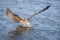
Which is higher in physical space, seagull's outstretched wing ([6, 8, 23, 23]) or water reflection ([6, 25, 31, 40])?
seagull's outstretched wing ([6, 8, 23, 23])

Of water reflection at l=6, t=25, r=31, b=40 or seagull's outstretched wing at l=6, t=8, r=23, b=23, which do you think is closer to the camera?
water reflection at l=6, t=25, r=31, b=40

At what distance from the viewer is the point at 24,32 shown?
226 inches

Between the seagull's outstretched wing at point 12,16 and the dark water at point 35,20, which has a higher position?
the seagull's outstretched wing at point 12,16

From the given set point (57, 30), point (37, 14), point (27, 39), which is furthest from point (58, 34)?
point (37, 14)

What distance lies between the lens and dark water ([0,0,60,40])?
5.51m

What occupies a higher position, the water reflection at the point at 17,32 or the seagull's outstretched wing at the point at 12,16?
the seagull's outstretched wing at the point at 12,16

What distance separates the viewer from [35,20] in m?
6.25

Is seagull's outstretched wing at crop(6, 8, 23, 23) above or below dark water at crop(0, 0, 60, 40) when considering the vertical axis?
above

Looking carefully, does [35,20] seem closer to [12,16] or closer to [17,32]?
[12,16]

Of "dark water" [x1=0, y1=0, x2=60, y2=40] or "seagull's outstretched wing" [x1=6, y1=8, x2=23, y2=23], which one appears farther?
"seagull's outstretched wing" [x1=6, y1=8, x2=23, y2=23]

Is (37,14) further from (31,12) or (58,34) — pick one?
(58,34)

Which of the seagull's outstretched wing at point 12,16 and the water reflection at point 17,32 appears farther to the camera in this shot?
the seagull's outstretched wing at point 12,16

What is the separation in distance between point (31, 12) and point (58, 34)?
140 cm

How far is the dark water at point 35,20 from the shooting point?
18.1 ft
